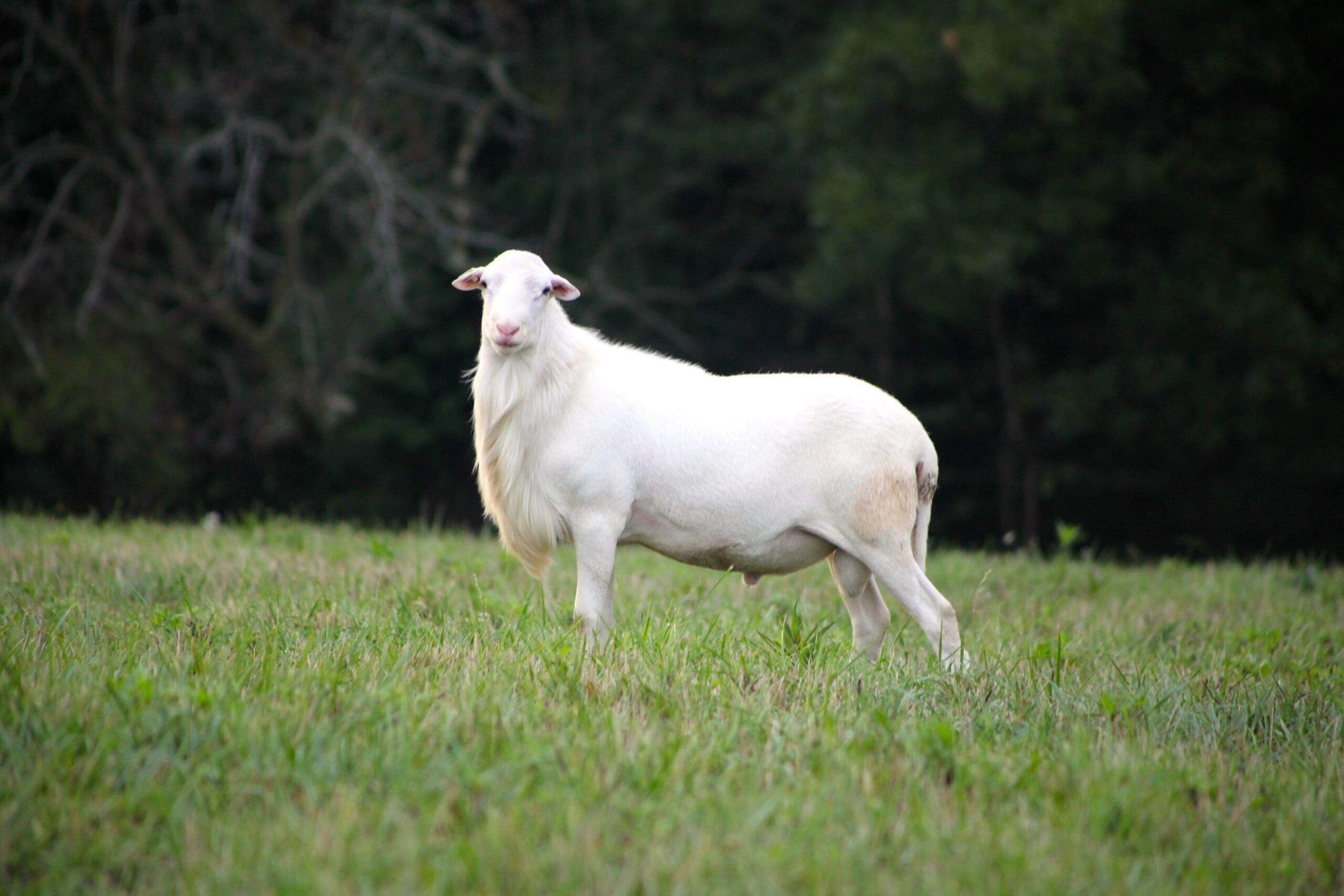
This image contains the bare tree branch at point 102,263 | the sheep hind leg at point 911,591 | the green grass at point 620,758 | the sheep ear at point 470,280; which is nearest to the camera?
the green grass at point 620,758

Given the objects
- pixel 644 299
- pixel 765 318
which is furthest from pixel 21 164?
pixel 765 318

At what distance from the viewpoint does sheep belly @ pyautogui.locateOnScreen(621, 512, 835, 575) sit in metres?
5.00

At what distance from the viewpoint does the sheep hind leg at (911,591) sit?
16.3 ft

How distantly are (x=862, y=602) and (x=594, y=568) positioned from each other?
122cm

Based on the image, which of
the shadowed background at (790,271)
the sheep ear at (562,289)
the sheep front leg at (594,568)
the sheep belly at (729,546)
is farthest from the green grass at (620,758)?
the shadowed background at (790,271)

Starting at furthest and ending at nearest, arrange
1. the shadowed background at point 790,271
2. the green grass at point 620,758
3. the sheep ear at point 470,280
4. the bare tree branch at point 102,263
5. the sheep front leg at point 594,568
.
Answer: the shadowed background at point 790,271 < the bare tree branch at point 102,263 < the sheep ear at point 470,280 < the sheep front leg at point 594,568 < the green grass at point 620,758

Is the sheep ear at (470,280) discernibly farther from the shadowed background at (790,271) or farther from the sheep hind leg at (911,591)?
the shadowed background at (790,271)

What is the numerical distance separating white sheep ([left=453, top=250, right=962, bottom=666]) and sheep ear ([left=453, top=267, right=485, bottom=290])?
0.02 m

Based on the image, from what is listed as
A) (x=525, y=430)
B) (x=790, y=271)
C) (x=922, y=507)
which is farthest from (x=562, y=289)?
(x=790, y=271)

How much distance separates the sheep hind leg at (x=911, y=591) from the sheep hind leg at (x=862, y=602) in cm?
14

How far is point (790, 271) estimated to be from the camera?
19016 mm

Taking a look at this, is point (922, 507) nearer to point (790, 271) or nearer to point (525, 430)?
point (525, 430)

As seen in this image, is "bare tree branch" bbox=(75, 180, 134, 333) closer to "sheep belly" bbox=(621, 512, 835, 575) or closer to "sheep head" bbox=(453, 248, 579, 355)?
"sheep head" bbox=(453, 248, 579, 355)

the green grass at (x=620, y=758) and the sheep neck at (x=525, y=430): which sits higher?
the sheep neck at (x=525, y=430)
